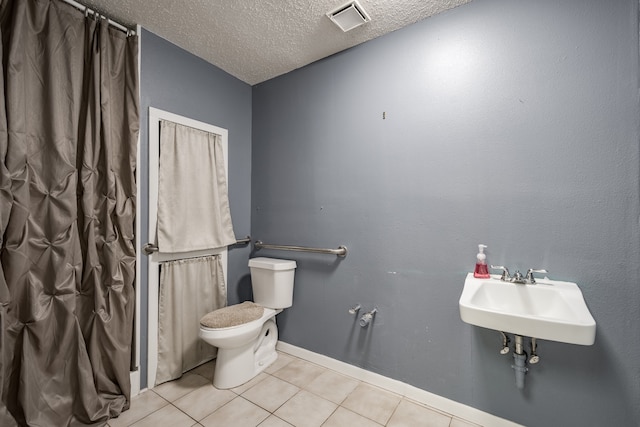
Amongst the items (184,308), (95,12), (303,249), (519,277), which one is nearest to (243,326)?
(184,308)

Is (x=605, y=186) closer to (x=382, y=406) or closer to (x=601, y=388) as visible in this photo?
(x=601, y=388)

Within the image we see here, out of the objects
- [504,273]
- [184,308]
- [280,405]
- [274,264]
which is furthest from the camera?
[274,264]

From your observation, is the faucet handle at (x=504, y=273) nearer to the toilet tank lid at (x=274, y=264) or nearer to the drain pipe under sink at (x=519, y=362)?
the drain pipe under sink at (x=519, y=362)

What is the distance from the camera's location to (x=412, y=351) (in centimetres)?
169

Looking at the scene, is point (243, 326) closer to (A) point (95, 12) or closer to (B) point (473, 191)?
(B) point (473, 191)

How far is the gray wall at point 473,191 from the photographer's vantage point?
1215 millimetres

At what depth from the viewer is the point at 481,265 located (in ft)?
4.71

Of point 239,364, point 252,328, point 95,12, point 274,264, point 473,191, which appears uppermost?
point 95,12

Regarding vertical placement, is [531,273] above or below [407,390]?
above

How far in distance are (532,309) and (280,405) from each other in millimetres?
1479

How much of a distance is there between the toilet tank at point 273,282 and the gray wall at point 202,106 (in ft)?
1.10

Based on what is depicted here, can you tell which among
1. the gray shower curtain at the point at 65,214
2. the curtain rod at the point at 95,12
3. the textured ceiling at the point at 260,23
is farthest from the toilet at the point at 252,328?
the curtain rod at the point at 95,12

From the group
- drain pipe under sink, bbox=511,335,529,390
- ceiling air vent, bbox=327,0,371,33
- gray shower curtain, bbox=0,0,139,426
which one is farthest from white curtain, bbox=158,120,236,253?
drain pipe under sink, bbox=511,335,529,390

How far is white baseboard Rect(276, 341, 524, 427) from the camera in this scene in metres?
1.46
